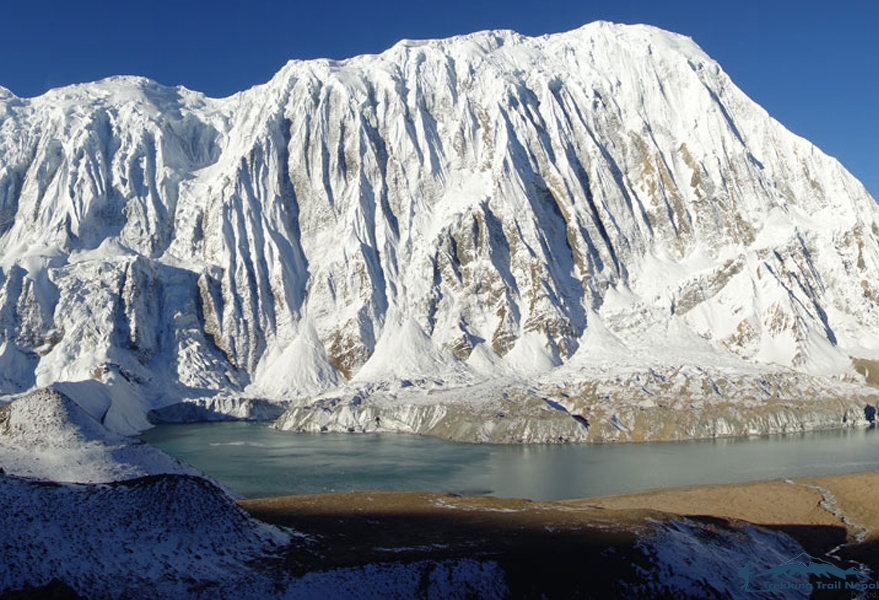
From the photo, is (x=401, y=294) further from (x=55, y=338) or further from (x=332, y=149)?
(x=55, y=338)

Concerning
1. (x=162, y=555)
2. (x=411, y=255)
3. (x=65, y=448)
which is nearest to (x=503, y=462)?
(x=65, y=448)

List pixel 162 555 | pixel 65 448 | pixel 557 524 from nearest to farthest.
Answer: pixel 162 555, pixel 557 524, pixel 65 448

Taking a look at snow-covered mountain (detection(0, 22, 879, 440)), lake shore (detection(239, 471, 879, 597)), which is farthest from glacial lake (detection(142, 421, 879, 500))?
snow-covered mountain (detection(0, 22, 879, 440))

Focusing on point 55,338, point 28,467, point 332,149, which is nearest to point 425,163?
point 332,149

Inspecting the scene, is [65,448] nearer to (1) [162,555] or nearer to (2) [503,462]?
(1) [162,555]

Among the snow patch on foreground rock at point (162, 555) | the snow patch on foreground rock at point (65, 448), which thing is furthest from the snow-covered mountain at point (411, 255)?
the snow patch on foreground rock at point (162, 555)

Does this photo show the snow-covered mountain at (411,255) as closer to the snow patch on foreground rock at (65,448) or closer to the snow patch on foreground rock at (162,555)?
the snow patch on foreground rock at (65,448)
